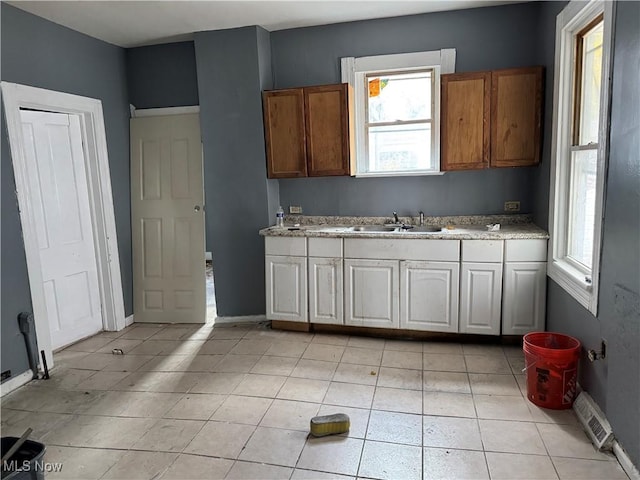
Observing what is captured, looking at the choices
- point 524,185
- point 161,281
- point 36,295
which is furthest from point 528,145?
point 36,295

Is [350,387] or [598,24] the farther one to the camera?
[350,387]

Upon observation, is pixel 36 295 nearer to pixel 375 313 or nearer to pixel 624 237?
pixel 375 313

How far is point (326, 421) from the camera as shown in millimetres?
2391

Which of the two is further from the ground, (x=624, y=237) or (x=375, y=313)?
(x=624, y=237)

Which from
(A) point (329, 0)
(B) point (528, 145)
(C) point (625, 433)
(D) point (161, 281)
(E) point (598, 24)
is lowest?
(C) point (625, 433)

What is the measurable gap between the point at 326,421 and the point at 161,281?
2587mm

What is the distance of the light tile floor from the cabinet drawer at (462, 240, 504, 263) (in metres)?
0.69

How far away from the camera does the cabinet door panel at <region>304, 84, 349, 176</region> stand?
3797mm

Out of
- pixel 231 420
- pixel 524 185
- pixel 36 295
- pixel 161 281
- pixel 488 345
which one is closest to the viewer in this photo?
pixel 231 420

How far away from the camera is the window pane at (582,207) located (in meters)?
2.73

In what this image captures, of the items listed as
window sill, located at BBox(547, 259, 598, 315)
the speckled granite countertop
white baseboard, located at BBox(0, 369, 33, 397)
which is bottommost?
white baseboard, located at BBox(0, 369, 33, 397)

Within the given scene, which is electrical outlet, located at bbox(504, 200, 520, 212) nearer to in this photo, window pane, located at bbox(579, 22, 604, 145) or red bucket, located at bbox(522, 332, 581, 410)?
window pane, located at bbox(579, 22, 604, 145)

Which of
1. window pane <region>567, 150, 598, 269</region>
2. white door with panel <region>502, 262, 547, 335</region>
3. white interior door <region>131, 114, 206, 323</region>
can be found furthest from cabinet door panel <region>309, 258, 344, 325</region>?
window pane <region>567, 150, 598, 269</region>

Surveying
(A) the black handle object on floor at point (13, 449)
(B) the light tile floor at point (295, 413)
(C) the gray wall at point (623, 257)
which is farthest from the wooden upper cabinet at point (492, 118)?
(A) the black handle object on floor at point (13, 449)
